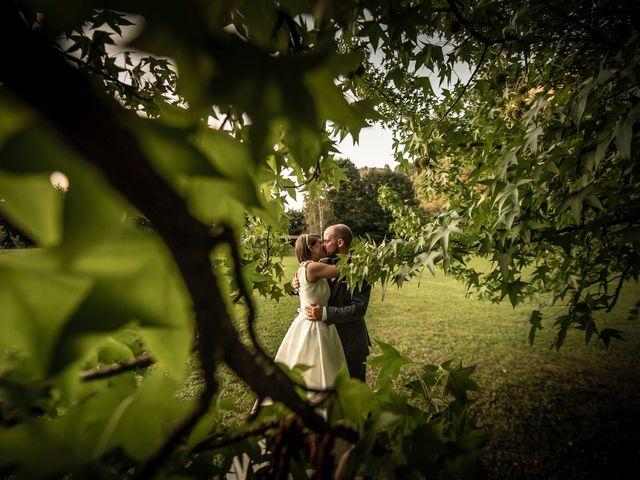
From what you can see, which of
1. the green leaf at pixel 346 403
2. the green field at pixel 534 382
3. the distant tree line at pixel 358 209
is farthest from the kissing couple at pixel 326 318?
the distant tree line at pixel 358 209

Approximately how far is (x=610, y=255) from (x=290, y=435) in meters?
2.72

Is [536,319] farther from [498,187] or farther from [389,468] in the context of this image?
[389,468]

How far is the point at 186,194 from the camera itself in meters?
0.50

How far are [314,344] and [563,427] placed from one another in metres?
3.64

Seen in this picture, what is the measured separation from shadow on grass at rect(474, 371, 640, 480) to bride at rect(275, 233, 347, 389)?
1.85 metres

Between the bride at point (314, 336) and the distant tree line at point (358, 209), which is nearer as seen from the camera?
the bride at point (314, 336)

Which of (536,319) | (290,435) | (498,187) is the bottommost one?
(536,319)

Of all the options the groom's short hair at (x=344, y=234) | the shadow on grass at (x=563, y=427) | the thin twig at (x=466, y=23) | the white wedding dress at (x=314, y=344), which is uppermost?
the thin twig at (x=466, y=23)

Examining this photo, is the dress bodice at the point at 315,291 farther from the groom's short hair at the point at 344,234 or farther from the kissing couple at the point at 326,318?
the groom's short hair at the point at 344,234

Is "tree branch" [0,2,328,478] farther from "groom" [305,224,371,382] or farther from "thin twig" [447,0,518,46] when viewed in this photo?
"groom" [305,224,371,382]

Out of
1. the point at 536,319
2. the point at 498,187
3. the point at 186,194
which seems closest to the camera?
the point at 186,194

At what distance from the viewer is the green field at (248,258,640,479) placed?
3428 mm

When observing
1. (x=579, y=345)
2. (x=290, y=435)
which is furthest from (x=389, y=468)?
Answer: (x=579, y=345)

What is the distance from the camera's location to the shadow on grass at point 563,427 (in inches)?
129
